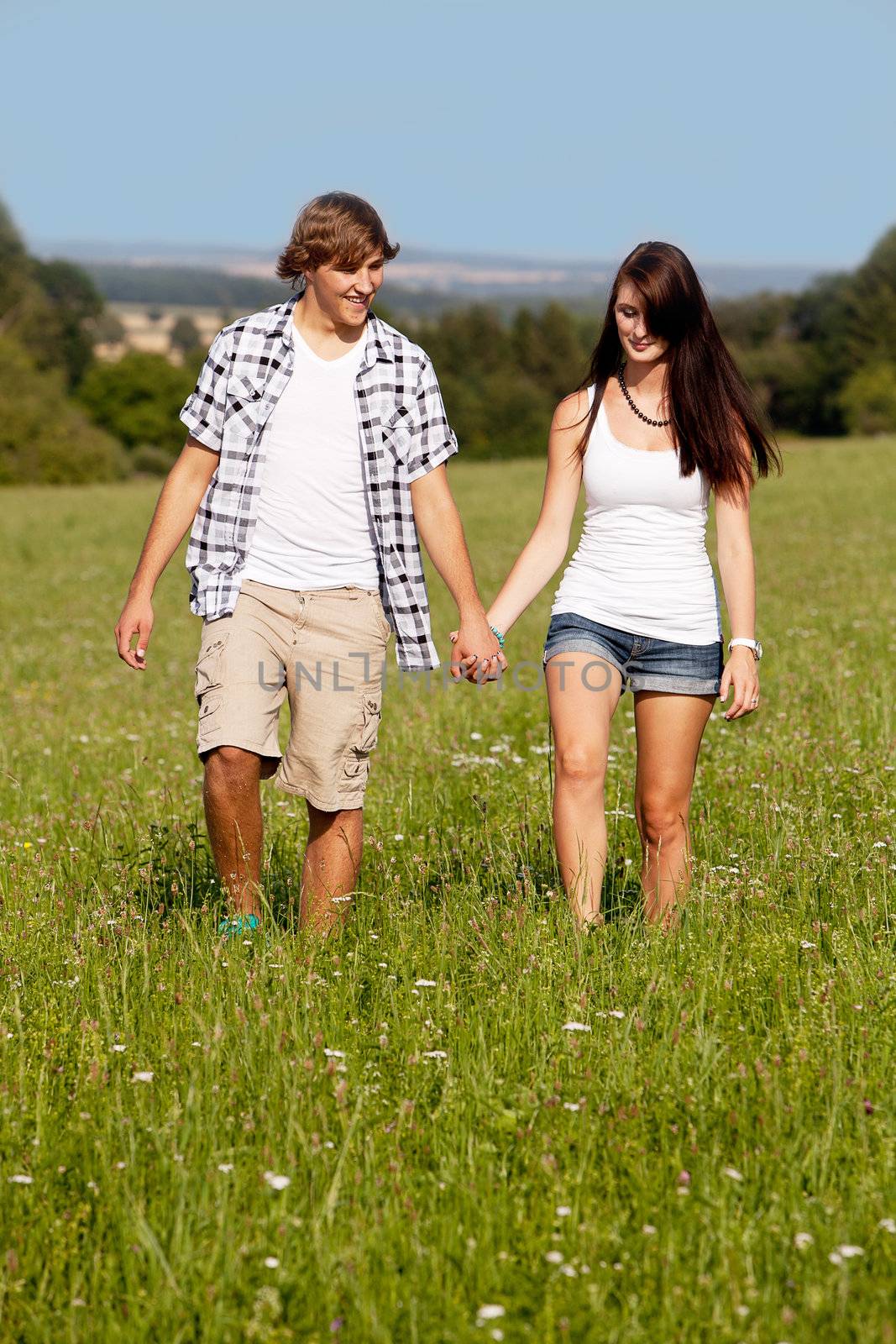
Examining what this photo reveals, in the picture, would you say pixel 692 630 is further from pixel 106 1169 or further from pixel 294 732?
pixel 106 1169

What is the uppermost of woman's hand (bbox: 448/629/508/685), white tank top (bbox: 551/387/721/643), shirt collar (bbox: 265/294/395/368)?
shirt collar (bbox: 265/294/395/368)

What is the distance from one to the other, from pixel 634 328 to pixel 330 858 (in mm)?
2071

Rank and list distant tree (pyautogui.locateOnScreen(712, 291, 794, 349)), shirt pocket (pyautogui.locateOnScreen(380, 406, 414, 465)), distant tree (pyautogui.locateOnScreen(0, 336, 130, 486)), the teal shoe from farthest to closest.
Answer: distant tree (pyautogui.locateOnScreen(712, 291, 794, 349)), distant tree (pyautogui.locateOnScreen(0, 336, 130, 486)), shirt pocket (pyautogui.locateOnScreen(380, 406, 414, 465)), the teal shoe

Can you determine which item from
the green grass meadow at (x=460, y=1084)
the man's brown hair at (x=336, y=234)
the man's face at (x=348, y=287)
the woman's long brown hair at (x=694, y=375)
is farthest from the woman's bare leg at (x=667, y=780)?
the man's brown hair at (x=336, y=234)

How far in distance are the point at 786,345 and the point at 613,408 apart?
11412 cm

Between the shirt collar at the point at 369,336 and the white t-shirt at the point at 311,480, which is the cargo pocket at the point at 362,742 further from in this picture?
the shirt collar at the point at 369,336

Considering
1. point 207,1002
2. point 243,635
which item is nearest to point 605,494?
point 243,635

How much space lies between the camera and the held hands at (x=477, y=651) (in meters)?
4.91

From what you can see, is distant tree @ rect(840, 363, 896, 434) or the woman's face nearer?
the woman's face

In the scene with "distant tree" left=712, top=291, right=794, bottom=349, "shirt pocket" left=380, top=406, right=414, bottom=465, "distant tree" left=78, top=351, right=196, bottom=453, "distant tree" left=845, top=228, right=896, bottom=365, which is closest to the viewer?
"shirt pocket" left=380, top=406, right=414, bottom=465

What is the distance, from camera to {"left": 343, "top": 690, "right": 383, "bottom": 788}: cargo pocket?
4.96 metres

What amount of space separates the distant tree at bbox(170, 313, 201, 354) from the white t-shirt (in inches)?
5949

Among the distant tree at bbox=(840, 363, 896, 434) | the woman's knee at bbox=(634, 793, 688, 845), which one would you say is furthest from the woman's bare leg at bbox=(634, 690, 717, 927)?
the distant tree at bbox=(840, 363, 896, 434)

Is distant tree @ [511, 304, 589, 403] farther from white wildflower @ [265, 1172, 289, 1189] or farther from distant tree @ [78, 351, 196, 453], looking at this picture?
white wildflower @ [265, 1172, 289, 1189]
